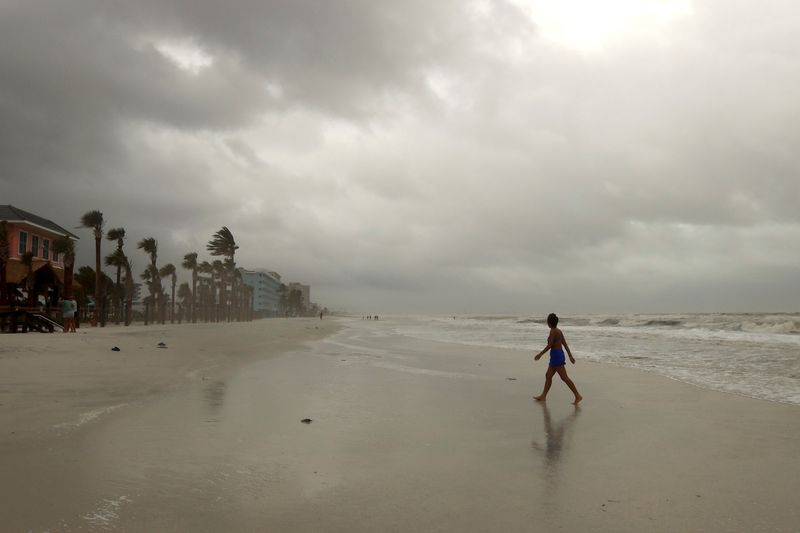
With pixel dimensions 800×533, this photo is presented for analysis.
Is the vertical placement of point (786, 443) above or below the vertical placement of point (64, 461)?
below

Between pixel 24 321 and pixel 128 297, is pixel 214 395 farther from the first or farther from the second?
pixel 128 297

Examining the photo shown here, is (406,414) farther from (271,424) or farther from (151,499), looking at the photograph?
(151,499)

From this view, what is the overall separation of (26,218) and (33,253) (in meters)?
3.60

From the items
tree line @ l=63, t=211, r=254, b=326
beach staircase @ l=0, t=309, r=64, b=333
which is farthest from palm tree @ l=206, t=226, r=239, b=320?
beach staircase @ l=0, t=309, r=64, b=333

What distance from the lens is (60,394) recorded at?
8.20 m

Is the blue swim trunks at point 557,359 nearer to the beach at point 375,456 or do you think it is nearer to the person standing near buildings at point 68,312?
the beach at point 375,456

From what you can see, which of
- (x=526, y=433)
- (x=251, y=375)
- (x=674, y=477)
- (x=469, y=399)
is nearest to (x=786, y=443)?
(x=674, y=477)

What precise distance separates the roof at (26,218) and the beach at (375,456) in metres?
44.7

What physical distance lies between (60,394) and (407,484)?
260 inches

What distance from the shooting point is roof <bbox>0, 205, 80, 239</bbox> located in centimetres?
4616

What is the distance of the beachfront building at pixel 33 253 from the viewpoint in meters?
27.3

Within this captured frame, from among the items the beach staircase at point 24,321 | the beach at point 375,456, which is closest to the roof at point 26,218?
the beach staircase at point 24,321

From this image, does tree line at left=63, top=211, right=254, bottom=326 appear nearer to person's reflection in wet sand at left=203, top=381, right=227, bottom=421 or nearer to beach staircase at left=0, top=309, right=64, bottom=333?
beach staircase at left=0, top=309, right=64, bottom=333

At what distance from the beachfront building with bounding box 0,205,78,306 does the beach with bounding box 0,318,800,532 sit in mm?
20036
